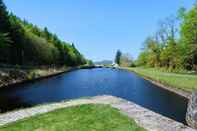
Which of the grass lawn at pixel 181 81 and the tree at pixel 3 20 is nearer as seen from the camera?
the grass lawn at pixel 181 81

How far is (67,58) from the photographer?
144 m

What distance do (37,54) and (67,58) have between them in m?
54.5

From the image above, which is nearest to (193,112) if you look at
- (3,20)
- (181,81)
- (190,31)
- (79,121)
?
(79,121)

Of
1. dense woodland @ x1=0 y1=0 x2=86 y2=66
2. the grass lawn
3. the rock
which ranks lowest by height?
the grass lawn

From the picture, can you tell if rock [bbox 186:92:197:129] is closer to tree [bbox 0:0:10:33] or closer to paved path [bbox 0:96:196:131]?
paved path [bbox 0:96:196:131]

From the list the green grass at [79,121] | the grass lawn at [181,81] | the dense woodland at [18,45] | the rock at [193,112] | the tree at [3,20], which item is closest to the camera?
the rock at [193,112]

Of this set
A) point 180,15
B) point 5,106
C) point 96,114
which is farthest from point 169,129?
point 180,15

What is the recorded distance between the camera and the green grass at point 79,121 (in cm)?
1041

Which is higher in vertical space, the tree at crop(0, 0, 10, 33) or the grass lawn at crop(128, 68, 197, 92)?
the tree at crop(0, 0, 10, 33)

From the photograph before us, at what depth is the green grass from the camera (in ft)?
34.2

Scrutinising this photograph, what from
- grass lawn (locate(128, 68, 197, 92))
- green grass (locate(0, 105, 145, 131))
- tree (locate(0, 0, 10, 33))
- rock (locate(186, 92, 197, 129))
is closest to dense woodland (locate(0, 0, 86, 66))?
tree (locate(0, 0, 10, 33))

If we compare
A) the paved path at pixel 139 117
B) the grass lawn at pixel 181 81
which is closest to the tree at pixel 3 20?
the grass lawn at pixel 181 81

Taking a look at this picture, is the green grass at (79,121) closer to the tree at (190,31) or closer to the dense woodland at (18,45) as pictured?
the tree at (190,31)

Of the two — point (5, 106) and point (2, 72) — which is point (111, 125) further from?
point (2, 72)
